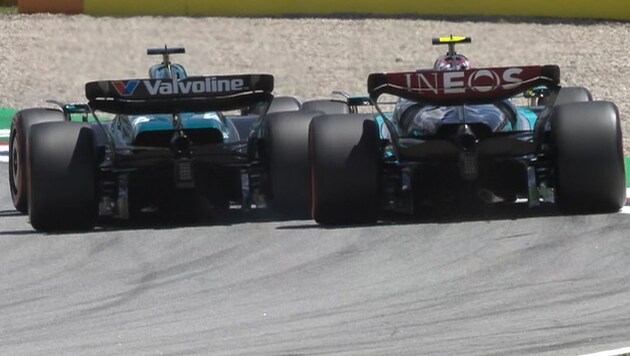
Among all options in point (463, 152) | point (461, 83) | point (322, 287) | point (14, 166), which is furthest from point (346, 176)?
point (14, 166)

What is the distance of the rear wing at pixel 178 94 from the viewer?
12391 mm

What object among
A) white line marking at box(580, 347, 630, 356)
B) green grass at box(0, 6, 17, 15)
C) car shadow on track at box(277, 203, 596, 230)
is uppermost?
green grass at box(0, 6, 17, 15)

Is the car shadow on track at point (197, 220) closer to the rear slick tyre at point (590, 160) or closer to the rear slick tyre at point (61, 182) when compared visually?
the rear slick tyre at point (61, 182)

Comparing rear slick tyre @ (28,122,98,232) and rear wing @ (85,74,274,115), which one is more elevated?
rear wing @ (85,74,274,115)

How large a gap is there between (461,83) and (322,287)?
3011mm

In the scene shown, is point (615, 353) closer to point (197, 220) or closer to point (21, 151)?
point (197, 220)

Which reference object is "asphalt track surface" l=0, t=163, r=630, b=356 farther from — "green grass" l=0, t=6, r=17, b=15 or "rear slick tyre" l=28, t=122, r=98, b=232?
"green grass" l=0, t=6, r=17, b=15

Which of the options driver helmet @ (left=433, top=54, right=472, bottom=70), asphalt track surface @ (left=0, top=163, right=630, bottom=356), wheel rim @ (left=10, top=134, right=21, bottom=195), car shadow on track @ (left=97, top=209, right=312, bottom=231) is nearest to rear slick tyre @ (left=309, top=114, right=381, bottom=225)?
asphalt track surface @ (left=0, top=163, right=630, bottom=356)

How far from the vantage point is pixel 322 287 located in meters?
9.64

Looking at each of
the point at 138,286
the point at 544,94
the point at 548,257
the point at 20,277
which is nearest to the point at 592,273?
the point at 548,257

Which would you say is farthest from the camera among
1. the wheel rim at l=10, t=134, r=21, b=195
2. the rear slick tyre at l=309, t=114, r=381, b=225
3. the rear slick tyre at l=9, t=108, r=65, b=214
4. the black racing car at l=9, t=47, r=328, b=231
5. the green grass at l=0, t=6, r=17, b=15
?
the green grass at l=0, t=6, r=17, b=15

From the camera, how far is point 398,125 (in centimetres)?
1316

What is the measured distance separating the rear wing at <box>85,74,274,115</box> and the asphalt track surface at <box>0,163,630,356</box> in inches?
34.2

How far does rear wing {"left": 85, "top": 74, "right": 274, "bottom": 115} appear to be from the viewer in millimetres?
12391
